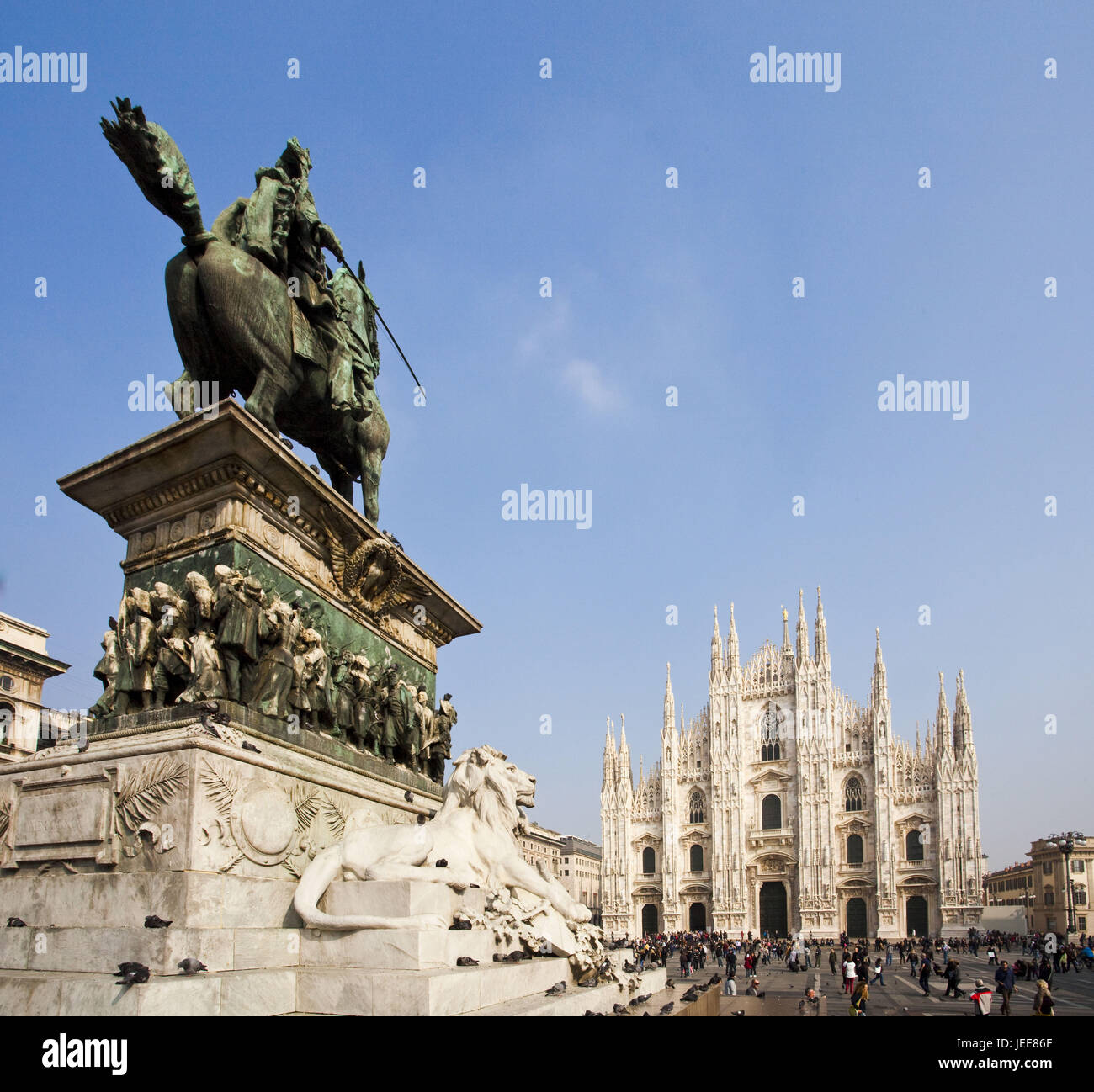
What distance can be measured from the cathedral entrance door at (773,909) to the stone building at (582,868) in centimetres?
3528

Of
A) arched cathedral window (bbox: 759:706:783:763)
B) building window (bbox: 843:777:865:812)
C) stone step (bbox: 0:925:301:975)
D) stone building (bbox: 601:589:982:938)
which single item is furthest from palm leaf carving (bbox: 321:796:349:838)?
arched cathedral window (bbox: 759:706:783:763)

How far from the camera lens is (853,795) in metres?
57.4

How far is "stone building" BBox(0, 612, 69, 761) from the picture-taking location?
28.3 meters

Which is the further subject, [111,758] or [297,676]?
[297,676]

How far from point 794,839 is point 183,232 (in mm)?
56889

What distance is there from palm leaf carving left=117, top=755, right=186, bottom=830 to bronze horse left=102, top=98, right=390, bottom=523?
8.71 ft

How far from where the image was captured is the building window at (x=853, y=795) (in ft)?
187

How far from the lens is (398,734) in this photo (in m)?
8.02

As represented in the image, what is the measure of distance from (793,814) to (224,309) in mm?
56946

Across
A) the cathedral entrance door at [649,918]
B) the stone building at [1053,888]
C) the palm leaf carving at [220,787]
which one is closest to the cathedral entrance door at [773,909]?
the cathedral entrance door at [649,918]

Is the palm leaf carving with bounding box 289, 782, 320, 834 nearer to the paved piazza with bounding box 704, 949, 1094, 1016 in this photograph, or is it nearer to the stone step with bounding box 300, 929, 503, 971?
the stone step with bounding box 300, 929, 503, 971

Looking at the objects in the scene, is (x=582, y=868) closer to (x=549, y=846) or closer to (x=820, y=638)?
(x=549, y=846)
